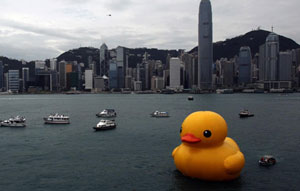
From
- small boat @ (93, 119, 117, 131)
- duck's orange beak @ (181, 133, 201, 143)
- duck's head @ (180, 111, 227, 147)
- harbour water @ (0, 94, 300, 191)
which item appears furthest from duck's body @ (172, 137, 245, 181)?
small boat @ (93, 119, 117, 131)

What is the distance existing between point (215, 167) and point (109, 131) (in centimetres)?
4063

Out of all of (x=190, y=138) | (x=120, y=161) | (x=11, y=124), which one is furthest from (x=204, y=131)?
(x=11, y=124)

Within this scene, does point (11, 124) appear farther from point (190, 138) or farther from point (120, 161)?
point (190, 138)

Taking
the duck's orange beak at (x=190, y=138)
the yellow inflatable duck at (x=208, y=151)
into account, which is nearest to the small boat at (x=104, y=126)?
the yellow inflatable duck at (x=208, y=151)

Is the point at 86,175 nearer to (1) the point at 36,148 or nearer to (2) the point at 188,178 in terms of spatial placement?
(2) the point at 188,178

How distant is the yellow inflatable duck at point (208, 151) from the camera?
25578mm

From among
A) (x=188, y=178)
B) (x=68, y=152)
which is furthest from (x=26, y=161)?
(x=188, y=178)

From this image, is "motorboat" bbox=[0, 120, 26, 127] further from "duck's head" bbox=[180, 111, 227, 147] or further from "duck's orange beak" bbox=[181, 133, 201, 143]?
"duck's orange beak" bbox=[181, 133, 201, 143]

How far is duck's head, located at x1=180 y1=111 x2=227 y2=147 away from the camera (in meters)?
25.7

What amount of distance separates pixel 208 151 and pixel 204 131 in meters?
1.74

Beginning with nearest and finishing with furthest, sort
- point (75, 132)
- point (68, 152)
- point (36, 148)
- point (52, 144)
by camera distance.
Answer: point (68, 152) → point (36, 148) → point (52, 144) → point (75, 132)

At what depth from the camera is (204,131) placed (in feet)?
84.4

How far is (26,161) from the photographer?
3906 cm

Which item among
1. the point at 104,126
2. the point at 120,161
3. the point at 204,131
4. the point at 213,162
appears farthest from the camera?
the point at 104,126
